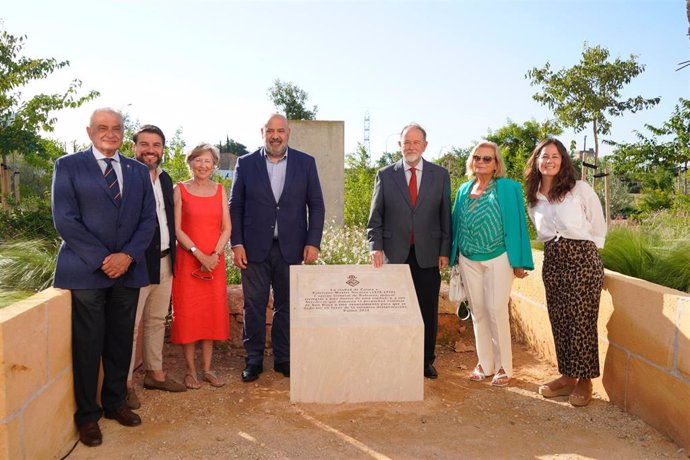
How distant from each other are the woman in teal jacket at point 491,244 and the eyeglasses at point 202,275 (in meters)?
1.96

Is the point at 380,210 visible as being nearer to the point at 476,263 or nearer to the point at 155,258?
the point at 476,263

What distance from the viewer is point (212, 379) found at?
4691 mm

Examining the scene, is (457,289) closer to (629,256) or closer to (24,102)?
(629,256)

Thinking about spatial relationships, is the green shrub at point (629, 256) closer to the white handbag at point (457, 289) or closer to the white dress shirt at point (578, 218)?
the white dress shirt at point (578, 218)

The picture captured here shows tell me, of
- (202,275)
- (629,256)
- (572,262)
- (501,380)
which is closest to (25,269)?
(202,275)

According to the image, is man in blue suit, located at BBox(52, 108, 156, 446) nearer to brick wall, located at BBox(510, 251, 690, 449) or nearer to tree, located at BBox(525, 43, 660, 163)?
brick wall, located at BBox(510, 251, 690, 449)

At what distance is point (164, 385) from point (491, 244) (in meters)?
2.73

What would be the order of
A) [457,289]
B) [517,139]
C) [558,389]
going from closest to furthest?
1. [558,389]
2. [457,289]
3. [517,139]

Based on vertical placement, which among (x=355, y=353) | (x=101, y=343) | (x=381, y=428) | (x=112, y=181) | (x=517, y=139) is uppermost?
(x=517, y=139)

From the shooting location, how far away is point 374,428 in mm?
3846

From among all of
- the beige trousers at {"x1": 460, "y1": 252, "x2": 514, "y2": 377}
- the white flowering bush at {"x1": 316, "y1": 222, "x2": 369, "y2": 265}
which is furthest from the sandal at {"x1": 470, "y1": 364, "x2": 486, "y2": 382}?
the white flowering bush at {"x1": 316, "y1": 222, "x2": 369, "y2": 265}

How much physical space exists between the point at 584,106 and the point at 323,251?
27.0 feet

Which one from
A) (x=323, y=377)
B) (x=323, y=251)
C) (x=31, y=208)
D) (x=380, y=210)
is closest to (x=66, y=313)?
(x=323, y=377)

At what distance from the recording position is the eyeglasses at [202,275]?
4.52m
